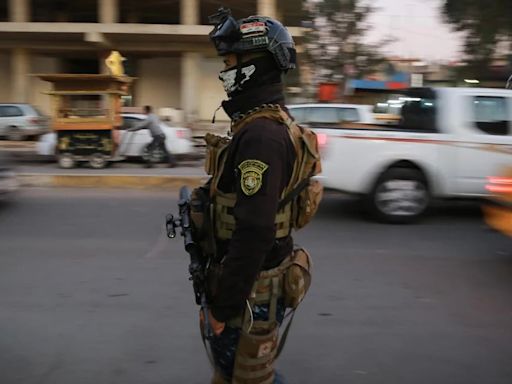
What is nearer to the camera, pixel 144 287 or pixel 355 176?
pixel 144 287

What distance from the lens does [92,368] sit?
340cm

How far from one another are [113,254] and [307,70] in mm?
18949

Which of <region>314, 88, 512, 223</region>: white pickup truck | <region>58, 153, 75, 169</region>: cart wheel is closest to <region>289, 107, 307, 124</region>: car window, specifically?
<region>314, 88, 512, 223</region>: white pickup truck

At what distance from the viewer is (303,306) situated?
4.45 m

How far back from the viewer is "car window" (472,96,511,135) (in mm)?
7316

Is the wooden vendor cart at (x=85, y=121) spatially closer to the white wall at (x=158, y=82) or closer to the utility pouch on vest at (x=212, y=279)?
the utility pouch on vest at (x=212, y=279)

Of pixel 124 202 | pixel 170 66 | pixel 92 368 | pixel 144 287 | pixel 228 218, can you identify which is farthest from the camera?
pixel 170 66

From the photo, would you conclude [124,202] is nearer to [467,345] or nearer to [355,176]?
[355,176]

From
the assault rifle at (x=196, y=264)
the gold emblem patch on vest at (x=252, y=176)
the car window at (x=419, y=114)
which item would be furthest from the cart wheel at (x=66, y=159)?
the gold emblem patch on vest at (x=252, y=176)

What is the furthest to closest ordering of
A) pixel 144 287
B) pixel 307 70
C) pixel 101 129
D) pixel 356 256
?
1. pixel 307 70
2. pixel 101 129
3. pixel 356 256
4. pixel 144 287

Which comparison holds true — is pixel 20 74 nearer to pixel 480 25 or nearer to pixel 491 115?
pixel 480 25

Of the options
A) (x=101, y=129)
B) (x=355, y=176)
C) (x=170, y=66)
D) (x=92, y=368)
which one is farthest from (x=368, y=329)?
(x=170, y=66)

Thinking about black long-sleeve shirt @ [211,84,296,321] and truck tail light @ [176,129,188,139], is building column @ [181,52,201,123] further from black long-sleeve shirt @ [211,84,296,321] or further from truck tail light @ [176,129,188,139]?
black long-sleeve shirt @ [211,84,296,321]

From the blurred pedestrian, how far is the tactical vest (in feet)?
37.0
